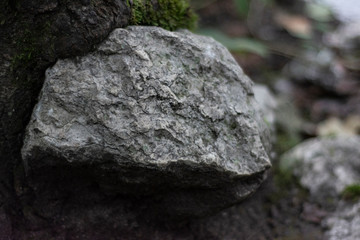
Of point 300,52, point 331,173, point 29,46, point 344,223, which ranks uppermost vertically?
point 300,52

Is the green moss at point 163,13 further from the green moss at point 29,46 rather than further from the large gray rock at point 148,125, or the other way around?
the green moss at point 29,46

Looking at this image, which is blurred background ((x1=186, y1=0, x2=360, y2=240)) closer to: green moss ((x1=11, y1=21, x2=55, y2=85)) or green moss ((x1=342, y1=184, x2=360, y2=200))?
green moss ((x1=342, y1=184, x2=360, y2=200))

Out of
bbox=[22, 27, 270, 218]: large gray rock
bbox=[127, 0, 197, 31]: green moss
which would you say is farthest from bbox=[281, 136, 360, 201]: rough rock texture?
bbox=[127, 0, 197, 31]: green moss

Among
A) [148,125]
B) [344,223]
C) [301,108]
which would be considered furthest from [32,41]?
[301,108]

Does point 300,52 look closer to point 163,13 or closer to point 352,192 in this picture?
point 352,192

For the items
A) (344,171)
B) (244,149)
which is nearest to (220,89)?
(244,149)

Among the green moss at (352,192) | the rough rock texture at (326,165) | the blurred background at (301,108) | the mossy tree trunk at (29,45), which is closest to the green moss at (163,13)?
the mossy tree trunk at (29,45)
